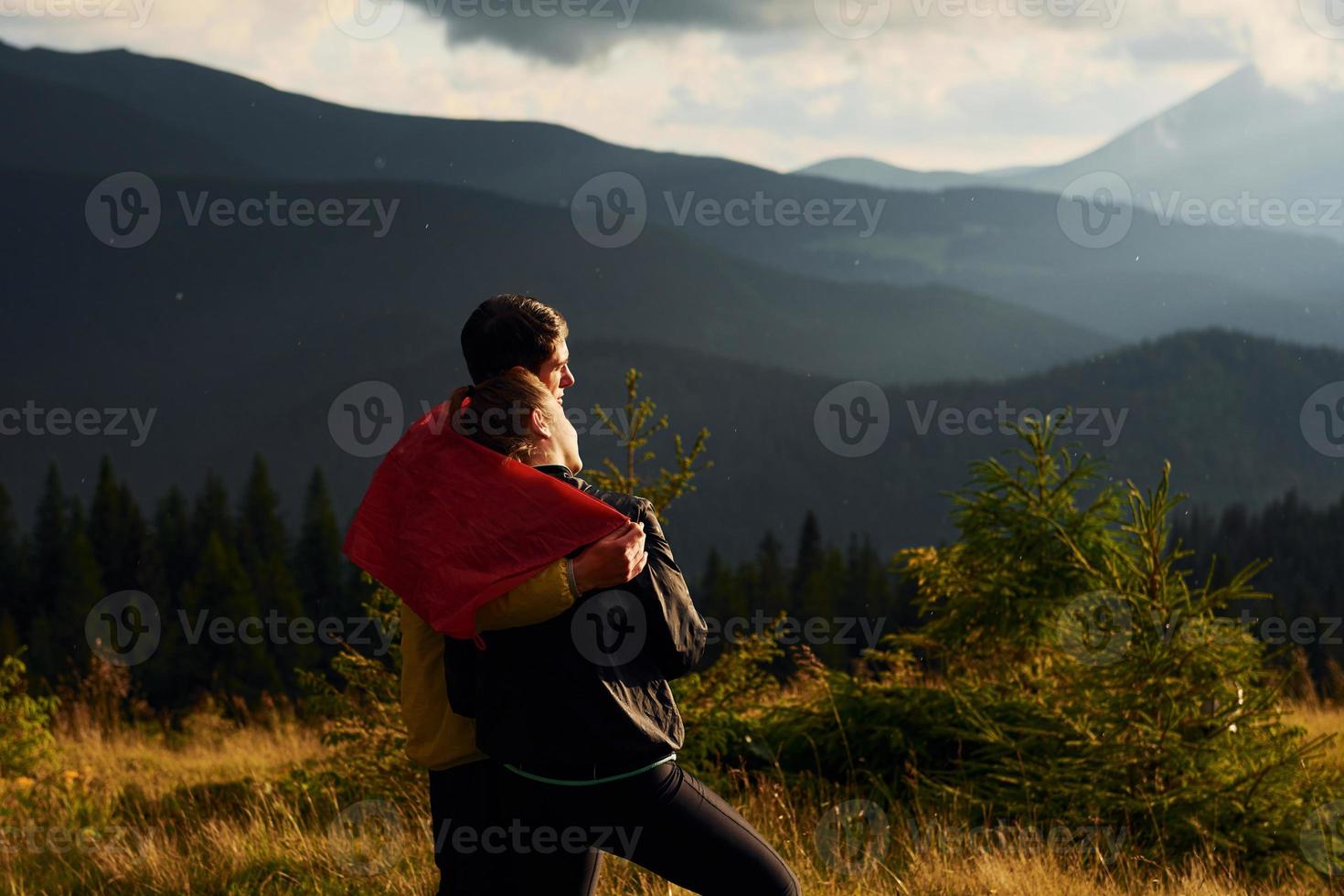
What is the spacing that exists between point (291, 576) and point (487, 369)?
83332mm

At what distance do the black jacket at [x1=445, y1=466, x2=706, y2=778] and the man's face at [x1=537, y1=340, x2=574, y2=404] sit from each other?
0.95 ft

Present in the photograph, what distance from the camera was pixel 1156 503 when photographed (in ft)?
17.6

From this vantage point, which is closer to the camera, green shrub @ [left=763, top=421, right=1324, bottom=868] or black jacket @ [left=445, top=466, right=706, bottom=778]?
black jacket @ [left=445, top=466, right=706, bottom=778]

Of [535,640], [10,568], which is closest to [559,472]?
[535,640]

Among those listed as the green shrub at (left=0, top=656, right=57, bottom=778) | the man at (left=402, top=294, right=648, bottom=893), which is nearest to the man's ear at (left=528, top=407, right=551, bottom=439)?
the man at (left=402, top=294, right=648, bottom=893)

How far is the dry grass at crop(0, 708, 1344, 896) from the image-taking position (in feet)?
13.9

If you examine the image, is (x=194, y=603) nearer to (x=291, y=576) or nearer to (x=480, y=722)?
(x=291, y=576)

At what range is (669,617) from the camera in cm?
238

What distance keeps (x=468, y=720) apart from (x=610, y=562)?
57 cm

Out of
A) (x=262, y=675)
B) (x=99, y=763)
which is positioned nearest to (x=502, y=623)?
(x=99, y=763)

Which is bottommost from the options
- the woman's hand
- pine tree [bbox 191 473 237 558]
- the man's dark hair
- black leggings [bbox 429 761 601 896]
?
pine tree [bbox 191 473 237 558]

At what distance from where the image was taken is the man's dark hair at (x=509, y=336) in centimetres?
252

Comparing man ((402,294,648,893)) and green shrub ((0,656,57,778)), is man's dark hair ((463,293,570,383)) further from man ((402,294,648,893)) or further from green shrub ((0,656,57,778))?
green shrub ((0,656,57,778))

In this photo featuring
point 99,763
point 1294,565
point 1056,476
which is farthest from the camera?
point 1294,565
